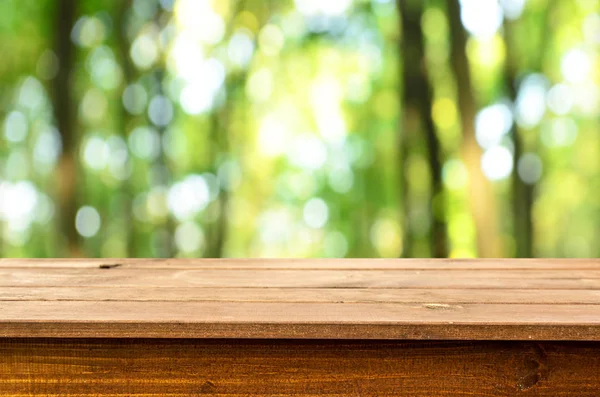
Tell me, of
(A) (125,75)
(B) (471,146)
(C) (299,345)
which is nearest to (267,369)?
(C) (299,345)

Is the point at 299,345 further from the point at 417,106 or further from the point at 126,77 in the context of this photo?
the point at 126,77

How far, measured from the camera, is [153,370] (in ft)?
4.23

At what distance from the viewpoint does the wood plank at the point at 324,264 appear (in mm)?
1930

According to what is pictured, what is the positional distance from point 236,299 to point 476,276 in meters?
0.72

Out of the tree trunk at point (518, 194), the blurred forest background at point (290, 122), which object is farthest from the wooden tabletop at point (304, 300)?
the tree trunk at point (518, 194)

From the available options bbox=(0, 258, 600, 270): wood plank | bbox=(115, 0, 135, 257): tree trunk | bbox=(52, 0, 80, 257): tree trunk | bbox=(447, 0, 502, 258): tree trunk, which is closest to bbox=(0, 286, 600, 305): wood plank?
bbox=(0, 258, 600, 270): wood plank

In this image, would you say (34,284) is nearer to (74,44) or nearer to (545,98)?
(74,44)

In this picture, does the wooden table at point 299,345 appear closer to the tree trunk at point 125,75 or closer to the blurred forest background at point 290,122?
the blurred forest background at point 290,122

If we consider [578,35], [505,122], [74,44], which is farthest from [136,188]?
[578,35]

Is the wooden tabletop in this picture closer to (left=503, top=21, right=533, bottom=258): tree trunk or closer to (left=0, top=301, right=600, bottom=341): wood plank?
(left=0, top=301, right=600, bottom=341): wood plank

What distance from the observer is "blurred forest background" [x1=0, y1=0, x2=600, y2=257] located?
27.9 ft

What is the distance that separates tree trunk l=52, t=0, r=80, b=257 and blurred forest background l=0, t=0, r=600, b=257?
0.03 m

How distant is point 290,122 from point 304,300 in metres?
12.0

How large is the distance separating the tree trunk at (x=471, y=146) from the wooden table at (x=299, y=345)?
19.1 feet
